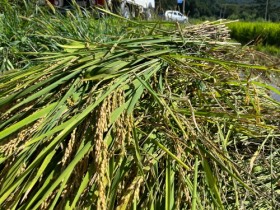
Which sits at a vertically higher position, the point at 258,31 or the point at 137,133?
the point at 137,133

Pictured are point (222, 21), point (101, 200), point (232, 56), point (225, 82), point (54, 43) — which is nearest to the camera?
point (101, 200)

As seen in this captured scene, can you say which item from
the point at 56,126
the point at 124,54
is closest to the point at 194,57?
the point at 124,54

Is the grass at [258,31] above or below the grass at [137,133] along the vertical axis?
below

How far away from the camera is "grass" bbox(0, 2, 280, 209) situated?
102 centimetres

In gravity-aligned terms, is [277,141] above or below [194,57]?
below

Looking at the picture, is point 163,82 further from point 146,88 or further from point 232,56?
point 232,56

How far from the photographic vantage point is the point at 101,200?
0.93 m

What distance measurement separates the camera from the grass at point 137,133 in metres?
1.02

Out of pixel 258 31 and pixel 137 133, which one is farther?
pixel 258 31

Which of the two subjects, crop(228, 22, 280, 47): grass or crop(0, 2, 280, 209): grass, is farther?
crop(228, 22, 280, 47): grass

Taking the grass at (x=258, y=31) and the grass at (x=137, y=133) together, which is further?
the grass at (x=258, y=31)

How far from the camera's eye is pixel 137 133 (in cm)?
→ 112

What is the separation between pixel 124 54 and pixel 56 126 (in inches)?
15.2

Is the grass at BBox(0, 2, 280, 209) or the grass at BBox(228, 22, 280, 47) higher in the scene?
the grass at BBox(0, 2, 280, 209)
